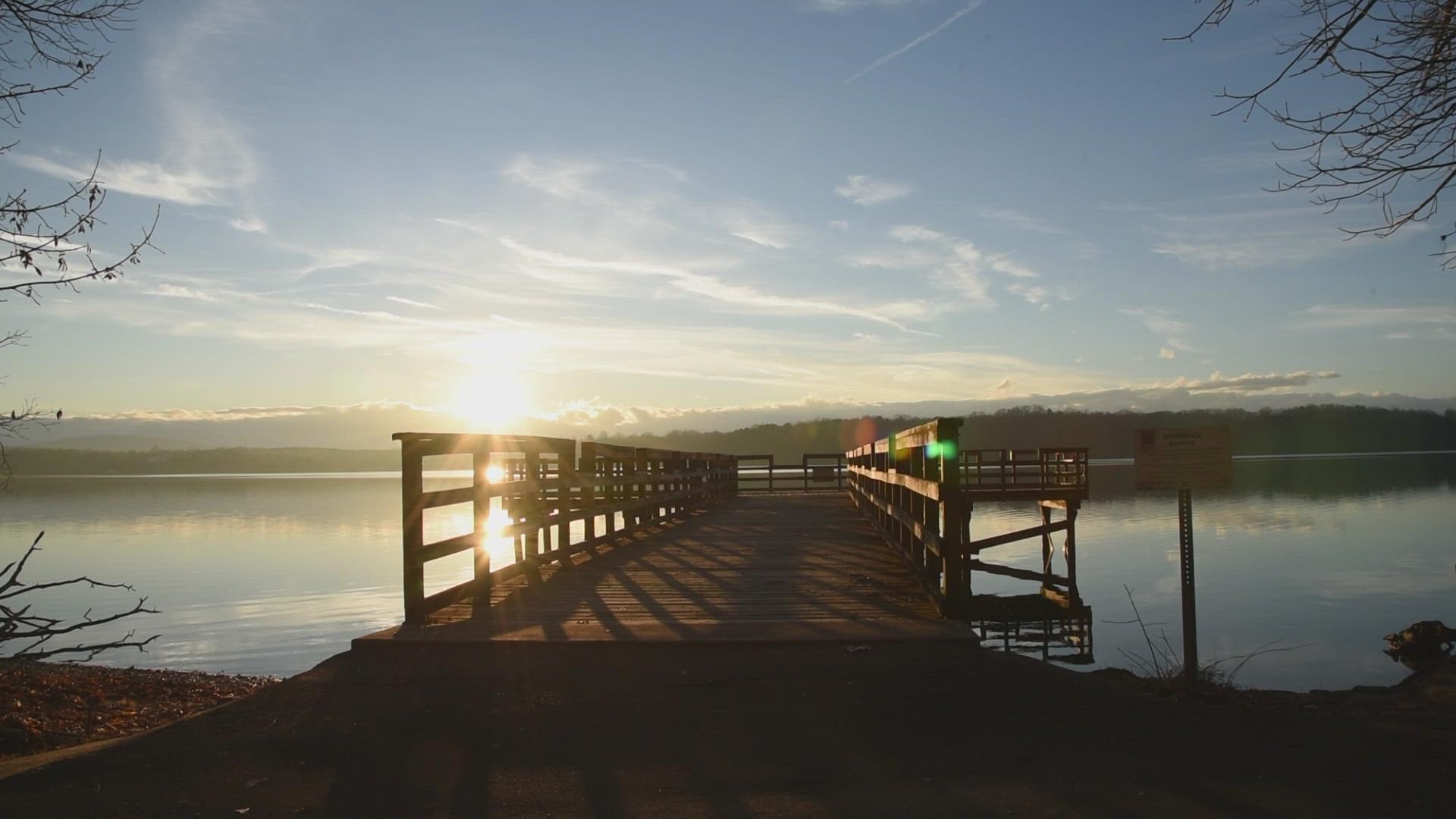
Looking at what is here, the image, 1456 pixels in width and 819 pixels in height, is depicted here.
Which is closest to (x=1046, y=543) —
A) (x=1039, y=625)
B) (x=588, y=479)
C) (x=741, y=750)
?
(x=1039, y=625)

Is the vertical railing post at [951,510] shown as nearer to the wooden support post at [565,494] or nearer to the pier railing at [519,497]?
the pier railing at [519,497]

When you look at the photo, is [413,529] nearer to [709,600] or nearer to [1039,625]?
[709,600]

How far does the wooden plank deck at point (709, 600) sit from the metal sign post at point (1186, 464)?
1.39 metres

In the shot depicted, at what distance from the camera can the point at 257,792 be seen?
4258 millimetres

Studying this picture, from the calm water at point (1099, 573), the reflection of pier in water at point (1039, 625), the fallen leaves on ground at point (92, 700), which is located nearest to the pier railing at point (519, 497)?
the fallen leaves on ground at point (92, 700)

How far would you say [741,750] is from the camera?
187 inches

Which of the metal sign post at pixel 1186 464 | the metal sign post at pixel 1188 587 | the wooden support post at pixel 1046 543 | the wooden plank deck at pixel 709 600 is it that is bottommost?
the wooden support post at pixel 1046 543

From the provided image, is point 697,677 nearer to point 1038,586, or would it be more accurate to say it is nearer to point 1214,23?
point 1214,23

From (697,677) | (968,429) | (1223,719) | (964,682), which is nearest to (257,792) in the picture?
(697,677)

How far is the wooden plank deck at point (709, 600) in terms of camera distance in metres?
6.88

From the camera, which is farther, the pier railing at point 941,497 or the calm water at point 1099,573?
the calm water at point 1099,573

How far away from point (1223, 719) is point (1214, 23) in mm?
3485

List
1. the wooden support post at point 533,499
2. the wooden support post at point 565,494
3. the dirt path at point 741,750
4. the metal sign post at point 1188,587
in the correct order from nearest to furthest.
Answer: the dirt path at point 741,750 → the metal sign post at point 1188,587 → the wooden support post at point 533,499 → the wooden support post at point 565,494

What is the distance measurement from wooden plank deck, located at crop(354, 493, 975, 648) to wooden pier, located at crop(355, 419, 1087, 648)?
25mm
